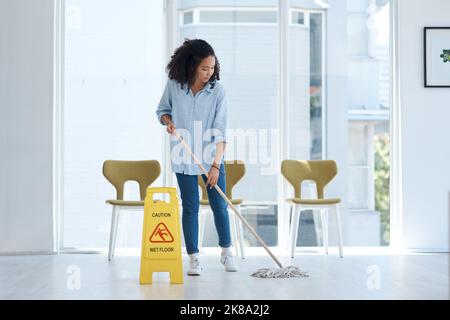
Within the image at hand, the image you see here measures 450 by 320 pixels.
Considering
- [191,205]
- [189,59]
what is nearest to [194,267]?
[191,205]

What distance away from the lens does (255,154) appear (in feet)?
20.9

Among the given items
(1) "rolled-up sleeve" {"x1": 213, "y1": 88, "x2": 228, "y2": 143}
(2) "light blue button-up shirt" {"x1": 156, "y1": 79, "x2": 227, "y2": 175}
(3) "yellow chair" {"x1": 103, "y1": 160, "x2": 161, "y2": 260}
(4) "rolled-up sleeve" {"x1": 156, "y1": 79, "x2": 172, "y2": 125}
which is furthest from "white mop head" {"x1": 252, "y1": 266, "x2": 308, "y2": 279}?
(3) "yellow chair" {"x1": 103, "y1": 160, "x2": 161, "y2": 260}

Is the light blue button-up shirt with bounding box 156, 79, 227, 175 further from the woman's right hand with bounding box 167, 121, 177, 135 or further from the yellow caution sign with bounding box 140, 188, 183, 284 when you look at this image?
the yellow caution sign with bounding box 140, 188, 183, 284

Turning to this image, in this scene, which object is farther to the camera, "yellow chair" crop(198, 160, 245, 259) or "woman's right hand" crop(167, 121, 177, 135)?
"yellow chair" crop(198, 160, 245, 259)

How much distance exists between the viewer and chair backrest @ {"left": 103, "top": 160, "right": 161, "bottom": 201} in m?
5.94

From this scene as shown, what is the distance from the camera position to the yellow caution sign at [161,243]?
4215 mm

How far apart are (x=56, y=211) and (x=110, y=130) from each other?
784 millimetres

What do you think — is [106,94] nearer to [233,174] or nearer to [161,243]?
[233,174]

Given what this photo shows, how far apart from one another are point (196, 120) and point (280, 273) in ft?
3.34

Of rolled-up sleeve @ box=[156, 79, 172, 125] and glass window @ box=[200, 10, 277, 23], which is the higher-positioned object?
glass window @ box=[200, 10, 277, 23]

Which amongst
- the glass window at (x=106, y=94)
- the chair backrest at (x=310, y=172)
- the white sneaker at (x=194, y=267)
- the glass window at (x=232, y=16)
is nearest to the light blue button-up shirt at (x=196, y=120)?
the white sneaker at (x=194, y=267)
